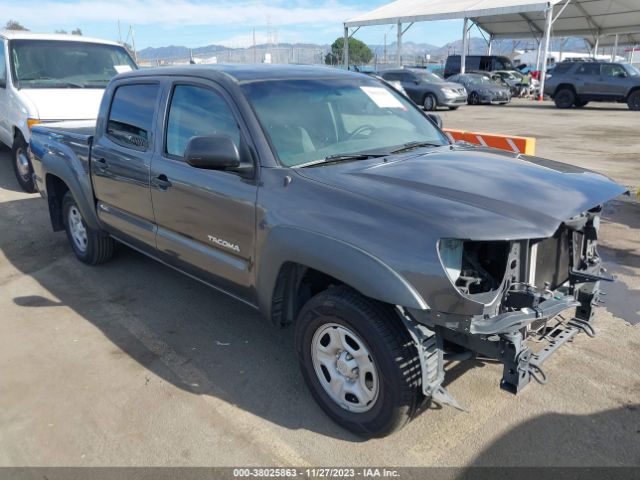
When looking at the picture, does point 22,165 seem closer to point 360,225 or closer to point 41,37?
point 41,37

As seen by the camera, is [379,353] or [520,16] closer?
[379,353]

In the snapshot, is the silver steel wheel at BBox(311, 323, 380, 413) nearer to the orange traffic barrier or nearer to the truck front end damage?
the truck front end damage

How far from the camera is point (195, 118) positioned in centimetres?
363

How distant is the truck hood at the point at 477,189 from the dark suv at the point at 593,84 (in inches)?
817

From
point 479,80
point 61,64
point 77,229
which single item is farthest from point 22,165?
point 479,80

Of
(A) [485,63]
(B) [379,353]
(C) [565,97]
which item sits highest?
(A) [485,63]

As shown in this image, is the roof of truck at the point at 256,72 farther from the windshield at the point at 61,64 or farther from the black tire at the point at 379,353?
the windshield at the point at 61,64

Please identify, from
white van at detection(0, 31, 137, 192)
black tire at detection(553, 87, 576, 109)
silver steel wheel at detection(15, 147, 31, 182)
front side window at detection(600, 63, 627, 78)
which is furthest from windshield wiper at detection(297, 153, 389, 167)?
black tire at detection(553, 87, 576, 109)

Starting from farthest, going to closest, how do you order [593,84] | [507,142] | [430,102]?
[430,102]
[593,84]
[507,142]

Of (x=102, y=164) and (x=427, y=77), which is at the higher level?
(x=427, y=77)

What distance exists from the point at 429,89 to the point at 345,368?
67.8 ft

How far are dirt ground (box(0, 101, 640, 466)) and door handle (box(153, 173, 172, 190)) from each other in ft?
3.58

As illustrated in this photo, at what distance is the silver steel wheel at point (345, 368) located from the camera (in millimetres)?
2730

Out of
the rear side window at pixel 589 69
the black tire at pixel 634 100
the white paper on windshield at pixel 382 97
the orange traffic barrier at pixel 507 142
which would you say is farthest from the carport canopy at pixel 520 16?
the white paper on windshield at pixel 382 97
